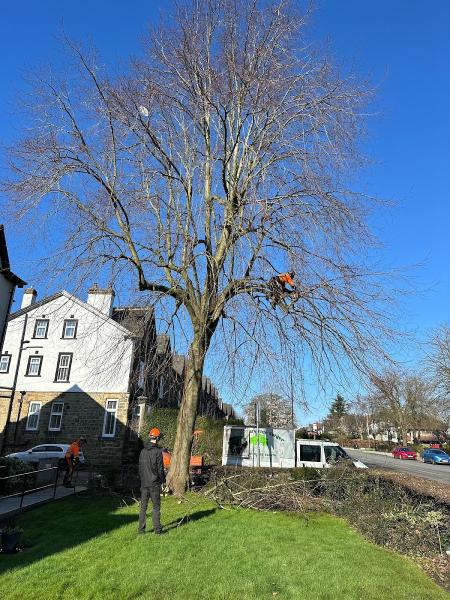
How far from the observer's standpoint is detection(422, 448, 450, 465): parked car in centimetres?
3878

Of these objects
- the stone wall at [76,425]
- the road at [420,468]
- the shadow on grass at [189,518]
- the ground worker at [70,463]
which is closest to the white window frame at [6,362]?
the stone wall at [76,425]

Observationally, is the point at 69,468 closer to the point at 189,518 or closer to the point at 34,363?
the point at 189,518

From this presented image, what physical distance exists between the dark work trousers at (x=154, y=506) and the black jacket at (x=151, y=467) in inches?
4.1

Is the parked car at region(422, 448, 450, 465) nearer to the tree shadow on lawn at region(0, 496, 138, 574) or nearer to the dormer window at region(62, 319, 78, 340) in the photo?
the dormer window at region(62, 319, 78, 340)

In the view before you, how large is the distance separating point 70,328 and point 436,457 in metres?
31.7

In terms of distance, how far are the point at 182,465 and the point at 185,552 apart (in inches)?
204

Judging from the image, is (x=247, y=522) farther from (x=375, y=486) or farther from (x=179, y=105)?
(x=179, y=105)

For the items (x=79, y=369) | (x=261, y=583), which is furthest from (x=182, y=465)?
(x=79, y=369)

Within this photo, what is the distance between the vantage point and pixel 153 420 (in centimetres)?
2612

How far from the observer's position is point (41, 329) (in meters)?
30.2

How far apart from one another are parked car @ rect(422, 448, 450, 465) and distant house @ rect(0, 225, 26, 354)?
36013 mm

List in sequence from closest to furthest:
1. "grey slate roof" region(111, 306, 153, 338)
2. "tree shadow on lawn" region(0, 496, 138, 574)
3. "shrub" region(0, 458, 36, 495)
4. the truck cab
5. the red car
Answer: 1. "tree shadow on lawn" region(0, 496, 138, 574)
2. "shrub" region(0, 458, 36, 495)
3. "grey slate roof" region(111, 306, 153, 338)
4. the truck cab
5. the red car

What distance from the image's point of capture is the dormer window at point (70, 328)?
29812mm

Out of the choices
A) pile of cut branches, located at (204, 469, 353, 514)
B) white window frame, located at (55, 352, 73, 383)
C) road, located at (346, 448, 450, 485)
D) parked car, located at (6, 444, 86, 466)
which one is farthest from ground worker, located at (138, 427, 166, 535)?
white window frame, located at (55, 352, 73, 383)
